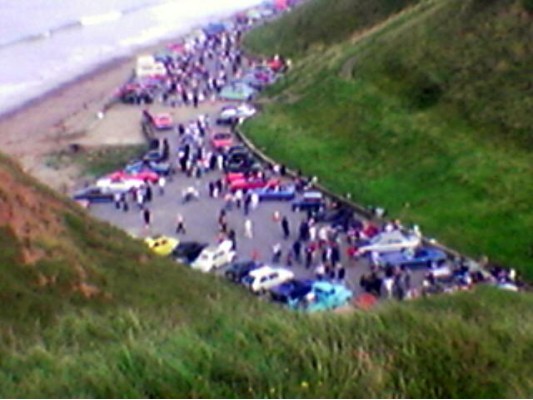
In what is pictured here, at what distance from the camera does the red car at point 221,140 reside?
141 ft

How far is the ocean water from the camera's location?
66062mm

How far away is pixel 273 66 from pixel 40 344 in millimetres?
50955

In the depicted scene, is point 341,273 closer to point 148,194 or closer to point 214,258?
point 214,258

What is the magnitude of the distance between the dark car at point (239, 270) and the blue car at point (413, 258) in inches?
128

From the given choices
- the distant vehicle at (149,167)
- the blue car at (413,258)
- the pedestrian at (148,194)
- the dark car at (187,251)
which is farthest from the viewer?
the distant vehicle at (149,167)

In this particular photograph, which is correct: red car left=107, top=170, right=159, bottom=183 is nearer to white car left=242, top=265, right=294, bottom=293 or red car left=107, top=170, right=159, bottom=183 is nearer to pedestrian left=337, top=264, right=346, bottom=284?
pedestrian left=337, top=264, right=346, bottom=284

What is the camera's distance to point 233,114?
4819 cm

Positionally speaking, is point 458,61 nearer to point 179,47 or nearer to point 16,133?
point 16,133

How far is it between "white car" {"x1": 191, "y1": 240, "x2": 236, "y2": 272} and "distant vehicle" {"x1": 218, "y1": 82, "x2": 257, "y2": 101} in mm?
23670

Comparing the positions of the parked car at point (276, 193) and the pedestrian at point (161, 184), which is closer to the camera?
the parked car at point (276, 193)

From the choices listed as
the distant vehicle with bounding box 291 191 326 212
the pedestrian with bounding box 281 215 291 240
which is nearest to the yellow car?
the pedestrian with bounding box 281 215 291 240

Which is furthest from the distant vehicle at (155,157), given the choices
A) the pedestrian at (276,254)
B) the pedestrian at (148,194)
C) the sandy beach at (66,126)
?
the pedestrian at (276,254)

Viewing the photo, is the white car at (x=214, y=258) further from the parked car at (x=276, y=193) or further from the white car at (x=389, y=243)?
the parked car at (x=276, y=193)

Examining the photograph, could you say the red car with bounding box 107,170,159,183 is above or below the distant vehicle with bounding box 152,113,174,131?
above
